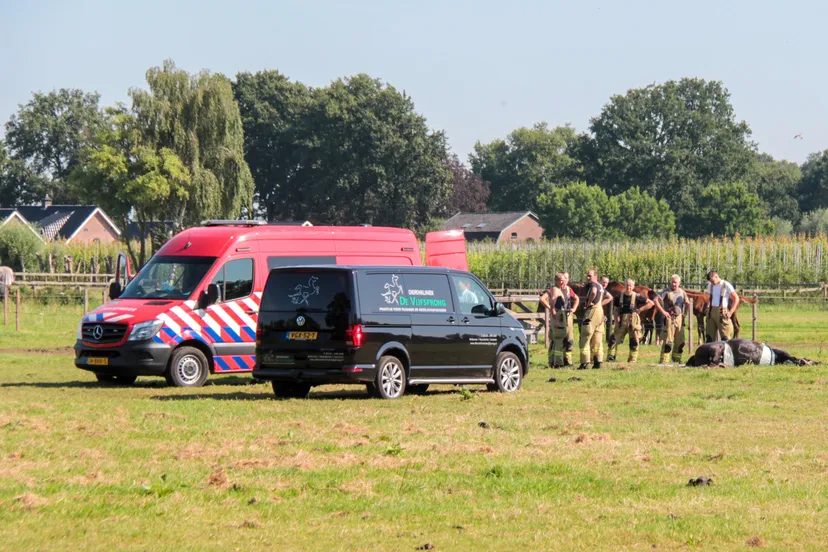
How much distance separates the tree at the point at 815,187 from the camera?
13034cm

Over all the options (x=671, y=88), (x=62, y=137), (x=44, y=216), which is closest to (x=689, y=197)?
(x=671, y=88)

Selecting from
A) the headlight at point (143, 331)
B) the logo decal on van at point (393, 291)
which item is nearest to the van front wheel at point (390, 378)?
the logo decal on van at point (393, 291)

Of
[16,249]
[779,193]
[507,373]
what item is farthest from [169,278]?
[779,193]

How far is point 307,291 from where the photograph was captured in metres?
17.6

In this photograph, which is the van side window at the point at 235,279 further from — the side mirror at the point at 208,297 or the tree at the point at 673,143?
the tree at the point at 673,143

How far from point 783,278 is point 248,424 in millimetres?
41979

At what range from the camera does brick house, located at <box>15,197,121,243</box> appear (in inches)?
4001

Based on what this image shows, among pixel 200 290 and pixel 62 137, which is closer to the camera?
pixel 200 290

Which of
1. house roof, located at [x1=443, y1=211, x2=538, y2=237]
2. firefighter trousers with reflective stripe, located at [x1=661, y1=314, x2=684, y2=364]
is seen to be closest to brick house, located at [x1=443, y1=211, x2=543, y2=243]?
house roof, located at [x1=443, y1=211, x2=538, y2=237]

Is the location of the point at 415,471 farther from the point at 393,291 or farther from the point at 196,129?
the point at 196,129

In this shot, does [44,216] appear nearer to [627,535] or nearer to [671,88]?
[671,88]

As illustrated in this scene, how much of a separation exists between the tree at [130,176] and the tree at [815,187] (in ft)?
268

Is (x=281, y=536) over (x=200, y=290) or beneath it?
beneath

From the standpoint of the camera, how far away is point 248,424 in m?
13.9
